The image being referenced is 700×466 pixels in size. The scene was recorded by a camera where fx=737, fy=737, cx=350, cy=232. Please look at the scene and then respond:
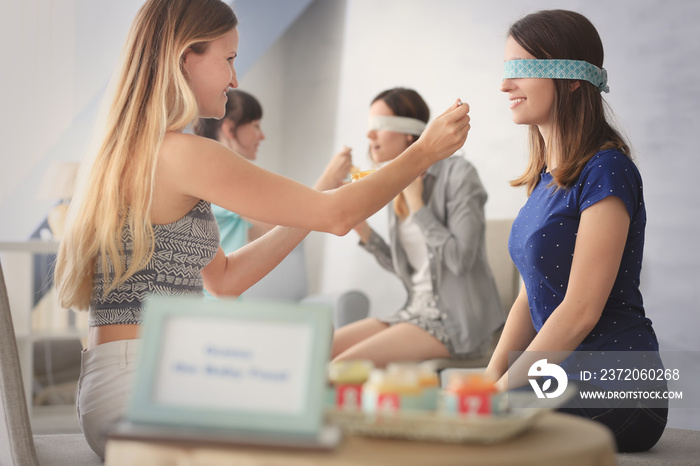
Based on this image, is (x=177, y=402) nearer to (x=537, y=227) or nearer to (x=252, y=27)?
(x=537, y=227)

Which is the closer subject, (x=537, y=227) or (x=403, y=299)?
(x=537, y=227)

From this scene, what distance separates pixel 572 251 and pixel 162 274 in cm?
82

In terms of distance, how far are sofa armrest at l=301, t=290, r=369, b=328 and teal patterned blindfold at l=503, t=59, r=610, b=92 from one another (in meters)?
1.85

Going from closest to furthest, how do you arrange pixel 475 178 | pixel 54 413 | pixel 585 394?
1. pixel 585 394
2. pixel 475 178
3. pixel 54 413

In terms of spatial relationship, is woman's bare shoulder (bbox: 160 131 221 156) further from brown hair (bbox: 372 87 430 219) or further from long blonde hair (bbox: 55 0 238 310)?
brown hair (bbox: 372 87 430 219)

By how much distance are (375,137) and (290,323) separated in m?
2.25

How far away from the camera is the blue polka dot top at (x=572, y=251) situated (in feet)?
4.77

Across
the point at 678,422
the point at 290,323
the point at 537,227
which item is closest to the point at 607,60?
the point at 678,422

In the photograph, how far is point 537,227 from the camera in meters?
1.56

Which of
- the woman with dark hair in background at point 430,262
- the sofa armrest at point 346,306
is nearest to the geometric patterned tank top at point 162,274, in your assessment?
the woman with dark hair in background at point 430,262

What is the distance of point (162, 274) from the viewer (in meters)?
1.35

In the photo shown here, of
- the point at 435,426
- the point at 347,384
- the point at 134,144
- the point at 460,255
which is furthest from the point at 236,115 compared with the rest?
the point at 435,426

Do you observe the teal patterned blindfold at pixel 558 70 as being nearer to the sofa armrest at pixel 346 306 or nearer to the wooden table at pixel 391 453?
the wooden table at pixel 391 453

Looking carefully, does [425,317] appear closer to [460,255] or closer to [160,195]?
[460,255]
